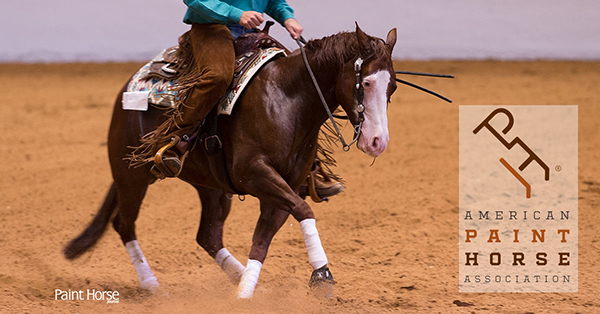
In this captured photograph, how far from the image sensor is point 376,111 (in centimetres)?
321

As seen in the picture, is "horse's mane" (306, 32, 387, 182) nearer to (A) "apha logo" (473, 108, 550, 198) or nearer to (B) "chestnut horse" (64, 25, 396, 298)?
(B) "chestnut horse" (64, 25, 396, 298)

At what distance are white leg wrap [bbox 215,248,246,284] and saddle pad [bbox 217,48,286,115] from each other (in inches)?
44.9

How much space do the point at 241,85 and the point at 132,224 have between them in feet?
4.56

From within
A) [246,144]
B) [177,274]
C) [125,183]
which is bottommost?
[177,274]

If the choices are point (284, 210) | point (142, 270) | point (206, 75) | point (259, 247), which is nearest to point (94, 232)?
point (142, 270)

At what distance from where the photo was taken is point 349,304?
3.91 m

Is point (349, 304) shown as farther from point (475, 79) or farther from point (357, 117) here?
point (475, 79)

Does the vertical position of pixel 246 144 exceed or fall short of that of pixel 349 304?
it exceeds it

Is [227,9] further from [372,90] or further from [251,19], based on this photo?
[372,90]

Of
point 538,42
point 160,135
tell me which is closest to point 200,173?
point 160,135

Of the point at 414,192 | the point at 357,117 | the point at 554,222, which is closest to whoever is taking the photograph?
the point at 357,117

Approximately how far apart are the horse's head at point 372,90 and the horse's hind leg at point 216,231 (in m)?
1.43

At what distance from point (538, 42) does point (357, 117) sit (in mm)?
10136

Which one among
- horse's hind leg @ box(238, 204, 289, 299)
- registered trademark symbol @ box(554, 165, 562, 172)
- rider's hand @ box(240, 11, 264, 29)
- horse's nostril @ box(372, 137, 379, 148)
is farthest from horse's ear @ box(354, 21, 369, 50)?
registered trademark symbol @ box(554, 165, 562, 172)
